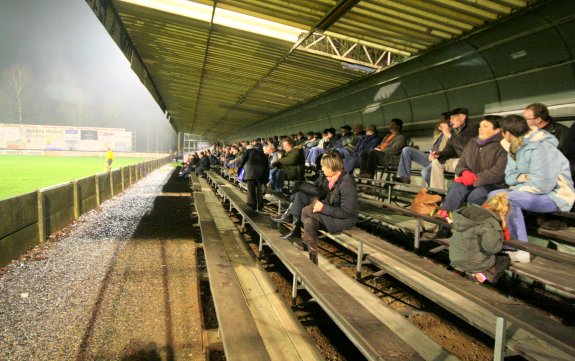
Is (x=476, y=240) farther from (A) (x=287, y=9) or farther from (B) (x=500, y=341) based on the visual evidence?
(A) (x=287, y=9)

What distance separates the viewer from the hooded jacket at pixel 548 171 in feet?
11.2

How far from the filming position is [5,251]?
17.4ft

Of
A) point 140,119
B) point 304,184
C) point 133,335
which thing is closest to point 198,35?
point 304,184

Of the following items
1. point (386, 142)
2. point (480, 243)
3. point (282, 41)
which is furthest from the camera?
point (282, 41)

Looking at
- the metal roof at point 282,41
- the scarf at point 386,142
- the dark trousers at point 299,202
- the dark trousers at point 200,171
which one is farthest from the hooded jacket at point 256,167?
the dark trousers at point 200,171

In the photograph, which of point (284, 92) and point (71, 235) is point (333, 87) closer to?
point (284, 92)

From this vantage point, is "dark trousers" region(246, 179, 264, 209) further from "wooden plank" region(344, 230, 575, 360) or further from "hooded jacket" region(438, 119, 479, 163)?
"hooded jacket" region(438, 119, 479, 163)

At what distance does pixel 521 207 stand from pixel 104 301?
479cm

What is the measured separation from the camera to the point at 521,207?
3.55 m

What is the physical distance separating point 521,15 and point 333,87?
7.07 metres

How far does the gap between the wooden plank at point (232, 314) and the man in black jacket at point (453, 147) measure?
3.72m

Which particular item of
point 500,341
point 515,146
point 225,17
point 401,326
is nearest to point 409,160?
point 515,146

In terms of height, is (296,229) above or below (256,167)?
below

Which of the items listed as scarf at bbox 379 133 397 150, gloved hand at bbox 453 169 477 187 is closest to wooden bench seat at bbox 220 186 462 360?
gloved hand at bbox 453 169 477 187
